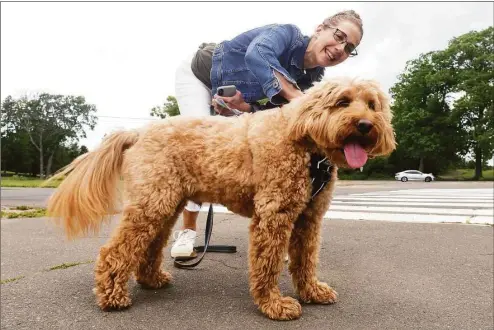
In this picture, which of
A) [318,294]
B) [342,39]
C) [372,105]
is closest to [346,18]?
[342,39]

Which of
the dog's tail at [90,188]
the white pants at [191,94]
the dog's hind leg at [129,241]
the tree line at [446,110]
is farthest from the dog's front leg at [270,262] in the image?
the tree line at [446,110]

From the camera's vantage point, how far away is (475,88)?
3975 cm

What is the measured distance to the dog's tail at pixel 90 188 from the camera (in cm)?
298

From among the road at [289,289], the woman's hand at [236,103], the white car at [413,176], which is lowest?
the white car at [413,176]

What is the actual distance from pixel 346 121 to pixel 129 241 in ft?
5.28

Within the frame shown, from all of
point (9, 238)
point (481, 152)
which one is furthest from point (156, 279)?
point (481, 152)

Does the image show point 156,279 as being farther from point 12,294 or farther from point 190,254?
point 12,294

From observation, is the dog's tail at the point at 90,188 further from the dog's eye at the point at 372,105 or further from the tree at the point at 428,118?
the tree at the point at 428,118

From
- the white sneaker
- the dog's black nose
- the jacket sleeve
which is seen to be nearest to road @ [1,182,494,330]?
the white sneaker

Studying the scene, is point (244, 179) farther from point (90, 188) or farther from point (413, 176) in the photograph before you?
point (413, 176)

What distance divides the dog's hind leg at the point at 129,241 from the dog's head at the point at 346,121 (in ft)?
3.35

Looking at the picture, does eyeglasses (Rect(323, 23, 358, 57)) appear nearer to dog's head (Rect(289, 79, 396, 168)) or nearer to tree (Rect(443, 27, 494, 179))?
dog's head (Rect(289, 79, 396, 168))

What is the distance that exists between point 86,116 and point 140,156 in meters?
66.3

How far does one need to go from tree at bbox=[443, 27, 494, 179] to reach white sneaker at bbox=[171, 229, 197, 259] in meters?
41.1
